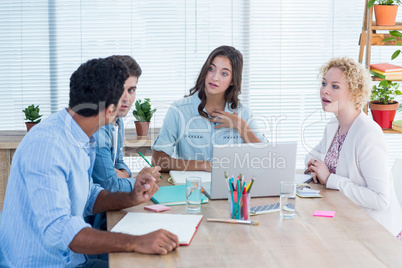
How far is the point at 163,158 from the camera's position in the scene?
8.27 feet

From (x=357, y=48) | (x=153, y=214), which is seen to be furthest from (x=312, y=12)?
(x=153, y=214)

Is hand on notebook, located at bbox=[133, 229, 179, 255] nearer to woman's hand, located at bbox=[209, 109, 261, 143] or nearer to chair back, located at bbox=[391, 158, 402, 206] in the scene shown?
woman's hand, located at bbox=[209, 109, 261, 143]

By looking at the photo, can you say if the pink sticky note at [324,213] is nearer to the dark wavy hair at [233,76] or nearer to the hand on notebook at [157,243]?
the hand on notebook at [157,243]

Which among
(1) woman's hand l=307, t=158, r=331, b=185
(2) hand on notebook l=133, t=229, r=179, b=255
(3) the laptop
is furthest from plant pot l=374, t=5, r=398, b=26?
(2) hand on notebook l=133, t=229, r=179, b=255

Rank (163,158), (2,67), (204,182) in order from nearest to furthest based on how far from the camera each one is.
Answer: (204,182)
(163,158)
(2,67)

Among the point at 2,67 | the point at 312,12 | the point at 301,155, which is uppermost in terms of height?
the point at 312,12

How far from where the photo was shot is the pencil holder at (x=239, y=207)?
5.73ft

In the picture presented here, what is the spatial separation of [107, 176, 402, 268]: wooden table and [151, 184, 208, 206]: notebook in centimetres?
5

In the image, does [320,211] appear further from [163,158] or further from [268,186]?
[163,158]

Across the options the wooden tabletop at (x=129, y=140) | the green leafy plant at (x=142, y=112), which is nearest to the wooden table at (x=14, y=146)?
the wooden tabletop at (x=129, y=140)

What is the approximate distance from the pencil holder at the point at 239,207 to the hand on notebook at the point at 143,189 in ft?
1.09

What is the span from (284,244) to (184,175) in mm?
871

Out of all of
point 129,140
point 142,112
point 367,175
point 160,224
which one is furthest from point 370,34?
point 160,224

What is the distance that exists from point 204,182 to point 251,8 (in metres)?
2.32
